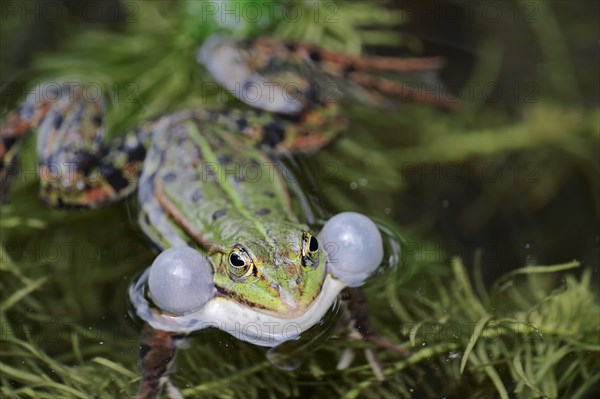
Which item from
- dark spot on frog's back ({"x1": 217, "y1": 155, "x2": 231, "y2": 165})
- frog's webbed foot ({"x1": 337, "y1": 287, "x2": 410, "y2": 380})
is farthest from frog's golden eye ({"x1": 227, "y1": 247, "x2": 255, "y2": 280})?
dark spot on frog's back ({"x1": 217, "y1": 155, "x2": 231, "y2": 165})

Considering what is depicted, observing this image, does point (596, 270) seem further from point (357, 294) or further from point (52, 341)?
point (52, 341)

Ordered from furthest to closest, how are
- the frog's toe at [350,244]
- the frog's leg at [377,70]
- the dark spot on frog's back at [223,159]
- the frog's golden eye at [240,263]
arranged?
the frog's leg at [377,70] → the dark spot on frog's back at [223,159] → the frog's toe at [350,244] → the frog's golden eye at [240,263]

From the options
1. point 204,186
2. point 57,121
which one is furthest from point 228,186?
point 57,121

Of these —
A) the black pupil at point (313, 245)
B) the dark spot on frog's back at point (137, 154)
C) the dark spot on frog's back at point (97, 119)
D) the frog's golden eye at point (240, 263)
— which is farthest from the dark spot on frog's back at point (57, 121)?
the black pupil at point (313, 245)

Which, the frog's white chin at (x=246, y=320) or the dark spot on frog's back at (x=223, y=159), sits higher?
the dark spot on frog's back at (x=223, y=159)

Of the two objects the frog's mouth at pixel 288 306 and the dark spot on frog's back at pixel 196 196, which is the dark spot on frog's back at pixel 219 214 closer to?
the dark spot on frog's back at pixel 196 196

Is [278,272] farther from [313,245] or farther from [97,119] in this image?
[97,119]

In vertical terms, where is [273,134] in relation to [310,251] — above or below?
below

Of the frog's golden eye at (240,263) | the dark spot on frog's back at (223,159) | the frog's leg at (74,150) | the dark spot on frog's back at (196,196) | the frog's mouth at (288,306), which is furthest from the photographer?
the frog's leg at (74,150)

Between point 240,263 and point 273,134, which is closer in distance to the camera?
point 240,263
